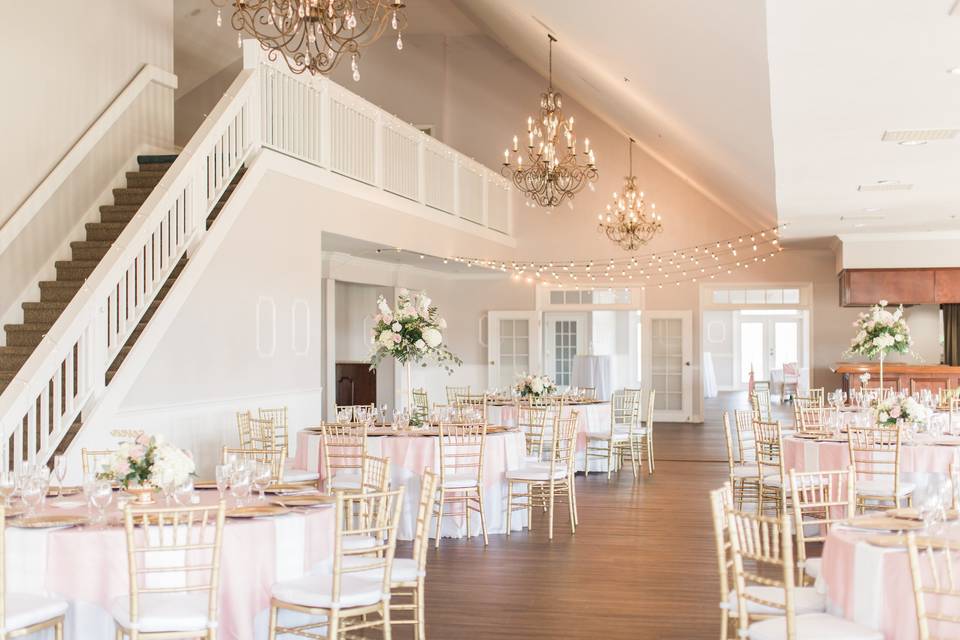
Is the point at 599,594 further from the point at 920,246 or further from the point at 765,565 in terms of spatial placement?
the point at 920,246

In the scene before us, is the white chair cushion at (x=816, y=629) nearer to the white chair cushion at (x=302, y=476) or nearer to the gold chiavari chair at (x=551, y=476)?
the gold chiavari chair at (x=551, y=476)

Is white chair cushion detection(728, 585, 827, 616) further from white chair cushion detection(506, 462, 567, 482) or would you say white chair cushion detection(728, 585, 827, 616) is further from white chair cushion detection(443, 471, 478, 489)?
white chair cushion detection(506, 462, 567, 482)

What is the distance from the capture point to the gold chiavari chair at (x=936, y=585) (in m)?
3.70

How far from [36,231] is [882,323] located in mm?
8781

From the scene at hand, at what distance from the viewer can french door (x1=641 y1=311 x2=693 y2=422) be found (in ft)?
62.4

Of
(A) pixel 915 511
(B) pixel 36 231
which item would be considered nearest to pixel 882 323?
(A) pixel 915 511

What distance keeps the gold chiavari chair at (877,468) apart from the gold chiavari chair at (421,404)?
3716 mm

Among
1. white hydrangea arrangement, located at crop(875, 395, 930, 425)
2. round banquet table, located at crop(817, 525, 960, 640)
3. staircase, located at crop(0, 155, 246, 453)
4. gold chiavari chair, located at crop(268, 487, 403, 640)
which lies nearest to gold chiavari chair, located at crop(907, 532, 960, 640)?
round banquet table, located at crop(817, 525, 960, 640)

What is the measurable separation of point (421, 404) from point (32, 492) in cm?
850

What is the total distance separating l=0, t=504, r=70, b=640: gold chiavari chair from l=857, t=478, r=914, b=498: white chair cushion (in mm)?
5708

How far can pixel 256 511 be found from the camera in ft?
16.0

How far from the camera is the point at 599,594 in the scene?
6.68 meters

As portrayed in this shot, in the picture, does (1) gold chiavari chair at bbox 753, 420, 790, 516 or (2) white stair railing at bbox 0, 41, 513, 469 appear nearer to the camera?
(2) white stair railing at bbox 0, 41, 513, 469

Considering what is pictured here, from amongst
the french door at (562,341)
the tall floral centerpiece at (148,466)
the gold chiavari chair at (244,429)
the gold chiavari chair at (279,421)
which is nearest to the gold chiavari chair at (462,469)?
the gold chiavari chair at (244,429)
